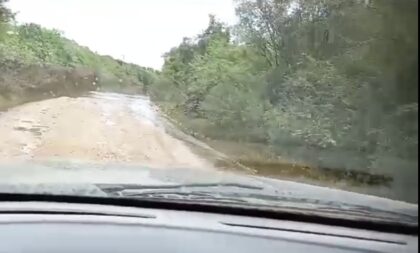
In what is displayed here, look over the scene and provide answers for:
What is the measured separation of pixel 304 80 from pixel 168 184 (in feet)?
6.58

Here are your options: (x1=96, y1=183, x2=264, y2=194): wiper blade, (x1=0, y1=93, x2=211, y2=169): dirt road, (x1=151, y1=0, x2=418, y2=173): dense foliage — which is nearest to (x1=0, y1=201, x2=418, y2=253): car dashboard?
(x1=96, y1=183, x2=264, y2=194): wiper blade

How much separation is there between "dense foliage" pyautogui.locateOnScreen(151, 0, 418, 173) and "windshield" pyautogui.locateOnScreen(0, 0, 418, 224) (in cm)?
1

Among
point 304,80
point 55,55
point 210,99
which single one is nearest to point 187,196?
point 304,80

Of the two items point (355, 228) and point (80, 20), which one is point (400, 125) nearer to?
point (355, 228)

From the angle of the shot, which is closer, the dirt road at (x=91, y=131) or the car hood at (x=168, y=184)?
the car hood at (x=168, y=184)

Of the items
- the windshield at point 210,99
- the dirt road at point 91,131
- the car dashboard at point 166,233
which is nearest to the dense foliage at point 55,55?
the windshield at point 210,99

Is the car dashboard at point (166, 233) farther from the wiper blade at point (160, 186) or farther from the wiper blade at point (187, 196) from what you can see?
the wiper blade at point (160, 186)

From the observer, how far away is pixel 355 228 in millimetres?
1902

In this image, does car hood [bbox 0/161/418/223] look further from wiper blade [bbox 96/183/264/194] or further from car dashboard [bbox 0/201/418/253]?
car dashboard [bbox 0/201/418/253]

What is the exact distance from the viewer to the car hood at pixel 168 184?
2086mm

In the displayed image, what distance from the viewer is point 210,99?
14.9 ft

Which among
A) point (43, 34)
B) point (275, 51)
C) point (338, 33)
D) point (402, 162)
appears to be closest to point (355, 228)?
point (402, 162)

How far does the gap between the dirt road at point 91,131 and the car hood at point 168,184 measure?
1294mm

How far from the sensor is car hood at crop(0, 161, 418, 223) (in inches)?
82.1
